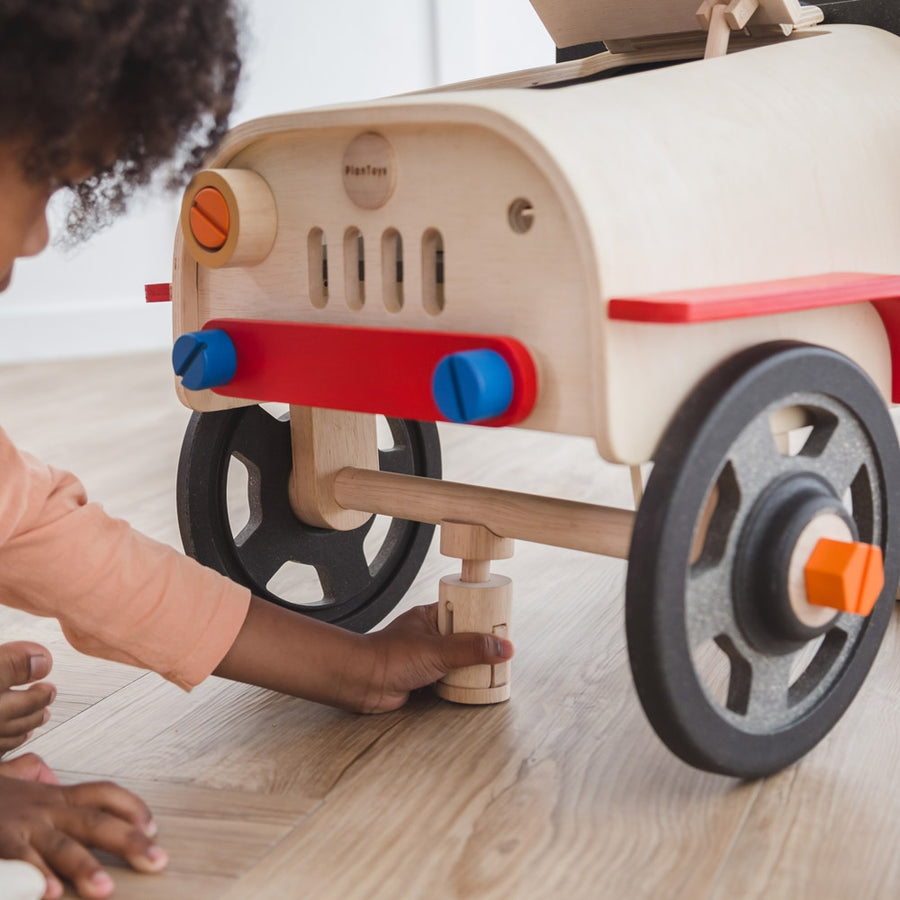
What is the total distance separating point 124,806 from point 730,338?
0.37 meters

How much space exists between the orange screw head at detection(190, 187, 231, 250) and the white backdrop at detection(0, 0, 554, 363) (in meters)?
1.88

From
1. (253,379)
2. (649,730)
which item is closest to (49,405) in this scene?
(253,379)

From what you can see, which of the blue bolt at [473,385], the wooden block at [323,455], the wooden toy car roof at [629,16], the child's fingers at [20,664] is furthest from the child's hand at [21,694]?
the wooden toy car roof at [629,16]

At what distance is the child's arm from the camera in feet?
2.31

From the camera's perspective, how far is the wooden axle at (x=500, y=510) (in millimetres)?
700

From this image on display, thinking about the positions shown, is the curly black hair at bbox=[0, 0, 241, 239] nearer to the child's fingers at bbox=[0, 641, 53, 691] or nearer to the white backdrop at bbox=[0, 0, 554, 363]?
the child's fingers at bbox=[0, 641, 53, 691]

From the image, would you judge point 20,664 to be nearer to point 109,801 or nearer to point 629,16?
point 109,801

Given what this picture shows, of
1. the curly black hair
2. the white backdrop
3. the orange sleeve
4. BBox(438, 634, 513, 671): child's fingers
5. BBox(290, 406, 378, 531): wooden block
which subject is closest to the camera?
the curly black hair

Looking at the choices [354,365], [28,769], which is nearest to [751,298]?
[354,365]

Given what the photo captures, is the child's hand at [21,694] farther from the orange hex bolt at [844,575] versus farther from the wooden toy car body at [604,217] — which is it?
the orange hex bolt at [844,575]

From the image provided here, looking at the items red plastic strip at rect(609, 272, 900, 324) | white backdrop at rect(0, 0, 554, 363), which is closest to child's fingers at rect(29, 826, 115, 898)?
red plastic strip at rect(609, 272, 900, 324)

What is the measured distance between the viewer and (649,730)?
2.39 ft

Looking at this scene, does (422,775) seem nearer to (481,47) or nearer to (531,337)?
(531,337)

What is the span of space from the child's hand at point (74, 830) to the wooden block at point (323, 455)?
1.04ft
